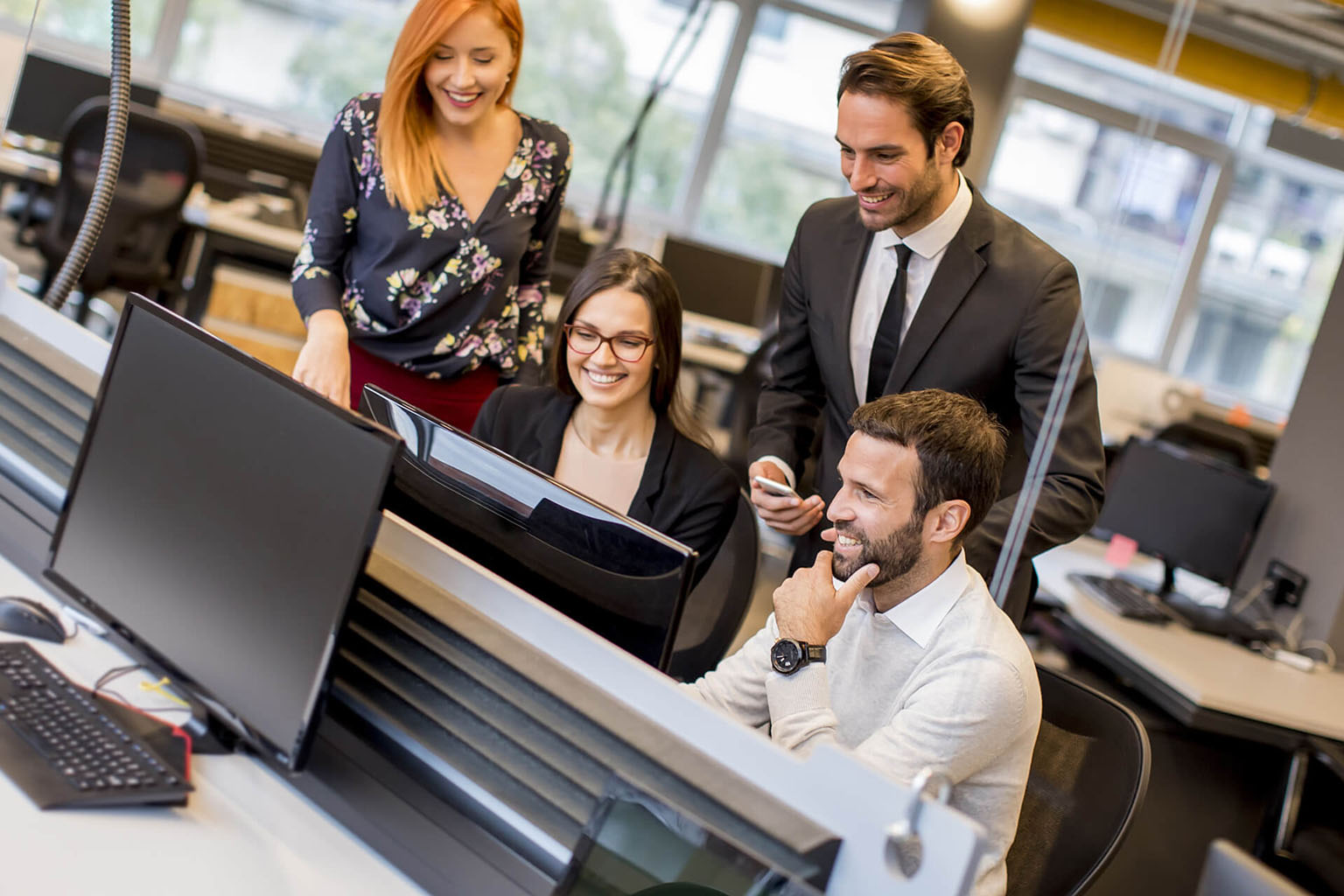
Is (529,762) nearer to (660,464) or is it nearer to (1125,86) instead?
(660,464)

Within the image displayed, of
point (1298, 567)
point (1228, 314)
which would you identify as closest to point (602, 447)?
point (1298, 567)

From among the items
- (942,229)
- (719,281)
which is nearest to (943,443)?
(942,229)

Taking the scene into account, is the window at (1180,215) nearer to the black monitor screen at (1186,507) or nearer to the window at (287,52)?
the black monitor screen at (1186,507)

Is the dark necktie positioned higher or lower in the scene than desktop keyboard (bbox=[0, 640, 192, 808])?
higher

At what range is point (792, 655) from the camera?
129 cm

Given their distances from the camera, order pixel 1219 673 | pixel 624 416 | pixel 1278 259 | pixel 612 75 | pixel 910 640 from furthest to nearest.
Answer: pixel 612 75
pixel 1278 259
pixel 1219 673
pixel 624 416
pixel 910 640

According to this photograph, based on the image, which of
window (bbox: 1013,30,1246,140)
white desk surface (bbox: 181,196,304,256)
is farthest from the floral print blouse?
white desk surface (bbox: 181,196,304,256)

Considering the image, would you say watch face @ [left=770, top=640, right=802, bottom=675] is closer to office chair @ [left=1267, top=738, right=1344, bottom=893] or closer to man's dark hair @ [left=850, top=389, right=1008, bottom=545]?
man's dark hair @ [left=850, top=389, right=1008, bottom=545]

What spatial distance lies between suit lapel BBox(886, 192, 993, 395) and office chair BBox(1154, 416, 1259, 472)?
408 cm

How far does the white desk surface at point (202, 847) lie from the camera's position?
3.45ft

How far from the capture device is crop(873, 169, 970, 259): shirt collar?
5.67 ft

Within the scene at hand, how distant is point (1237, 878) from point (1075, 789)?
0.62 metres

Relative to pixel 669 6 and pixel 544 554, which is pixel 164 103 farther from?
pixel 544 554

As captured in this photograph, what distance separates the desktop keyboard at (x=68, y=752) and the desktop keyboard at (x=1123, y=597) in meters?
2.39
